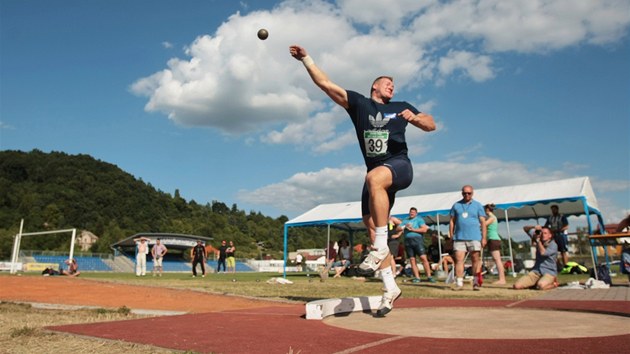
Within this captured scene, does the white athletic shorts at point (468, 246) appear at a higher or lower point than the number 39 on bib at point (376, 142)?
lower

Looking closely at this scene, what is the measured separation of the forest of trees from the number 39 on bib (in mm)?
85836

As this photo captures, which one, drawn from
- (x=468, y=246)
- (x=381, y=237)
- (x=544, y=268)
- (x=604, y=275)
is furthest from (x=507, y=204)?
(x=381, y=237)

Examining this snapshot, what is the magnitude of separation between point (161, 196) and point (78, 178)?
20582mm

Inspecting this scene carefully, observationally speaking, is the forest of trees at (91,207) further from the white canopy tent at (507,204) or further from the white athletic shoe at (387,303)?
the white athletic shoe at (387,303)

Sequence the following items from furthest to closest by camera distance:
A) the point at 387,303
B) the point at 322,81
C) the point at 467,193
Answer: the point at 467,193 < the point at 322,81 < the point at 387,303

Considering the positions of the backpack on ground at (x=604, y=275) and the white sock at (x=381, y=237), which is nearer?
the white sock at (x=381, y=237)

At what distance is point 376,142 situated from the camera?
4.27 meters

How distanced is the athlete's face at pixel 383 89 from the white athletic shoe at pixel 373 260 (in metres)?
1.53

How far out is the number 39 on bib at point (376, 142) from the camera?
4250mm

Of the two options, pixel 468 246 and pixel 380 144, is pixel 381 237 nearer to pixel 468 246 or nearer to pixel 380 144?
pixel 380 144

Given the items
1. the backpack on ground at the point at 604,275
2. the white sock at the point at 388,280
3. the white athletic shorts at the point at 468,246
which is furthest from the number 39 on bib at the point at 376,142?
the backpack on ground at the point at 604,275

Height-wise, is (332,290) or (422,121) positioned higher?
(422,121)

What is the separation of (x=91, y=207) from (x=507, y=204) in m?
101

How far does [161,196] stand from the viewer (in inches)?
4633
